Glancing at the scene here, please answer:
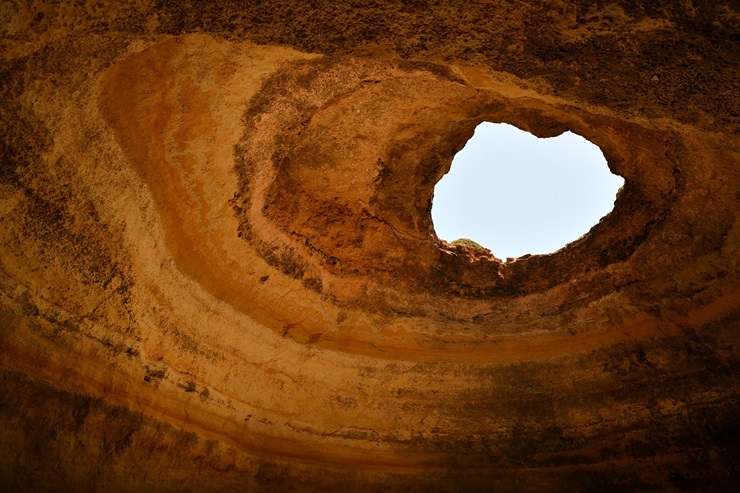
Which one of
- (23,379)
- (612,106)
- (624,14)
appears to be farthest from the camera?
(23,379)

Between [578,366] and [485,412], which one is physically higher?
[578,366]

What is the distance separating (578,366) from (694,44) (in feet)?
8.32

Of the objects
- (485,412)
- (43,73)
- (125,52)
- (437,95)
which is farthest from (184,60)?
(485,412)

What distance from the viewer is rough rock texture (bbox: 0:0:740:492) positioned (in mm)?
2471

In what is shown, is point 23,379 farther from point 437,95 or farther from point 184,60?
point 437,95

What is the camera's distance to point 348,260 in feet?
13.8

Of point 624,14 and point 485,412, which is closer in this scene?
point 624,14

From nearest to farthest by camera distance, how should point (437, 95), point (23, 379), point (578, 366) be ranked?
point (23, 379), point (437, 95), point (578, 366)

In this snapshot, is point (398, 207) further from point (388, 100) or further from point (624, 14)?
point (624, 14)

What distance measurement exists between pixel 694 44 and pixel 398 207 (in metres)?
2.33

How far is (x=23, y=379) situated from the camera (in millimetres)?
2984

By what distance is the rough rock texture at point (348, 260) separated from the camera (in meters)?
2.47

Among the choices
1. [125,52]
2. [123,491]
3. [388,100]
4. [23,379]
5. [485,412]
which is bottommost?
[123,491]

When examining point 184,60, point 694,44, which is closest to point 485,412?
point 694,44
